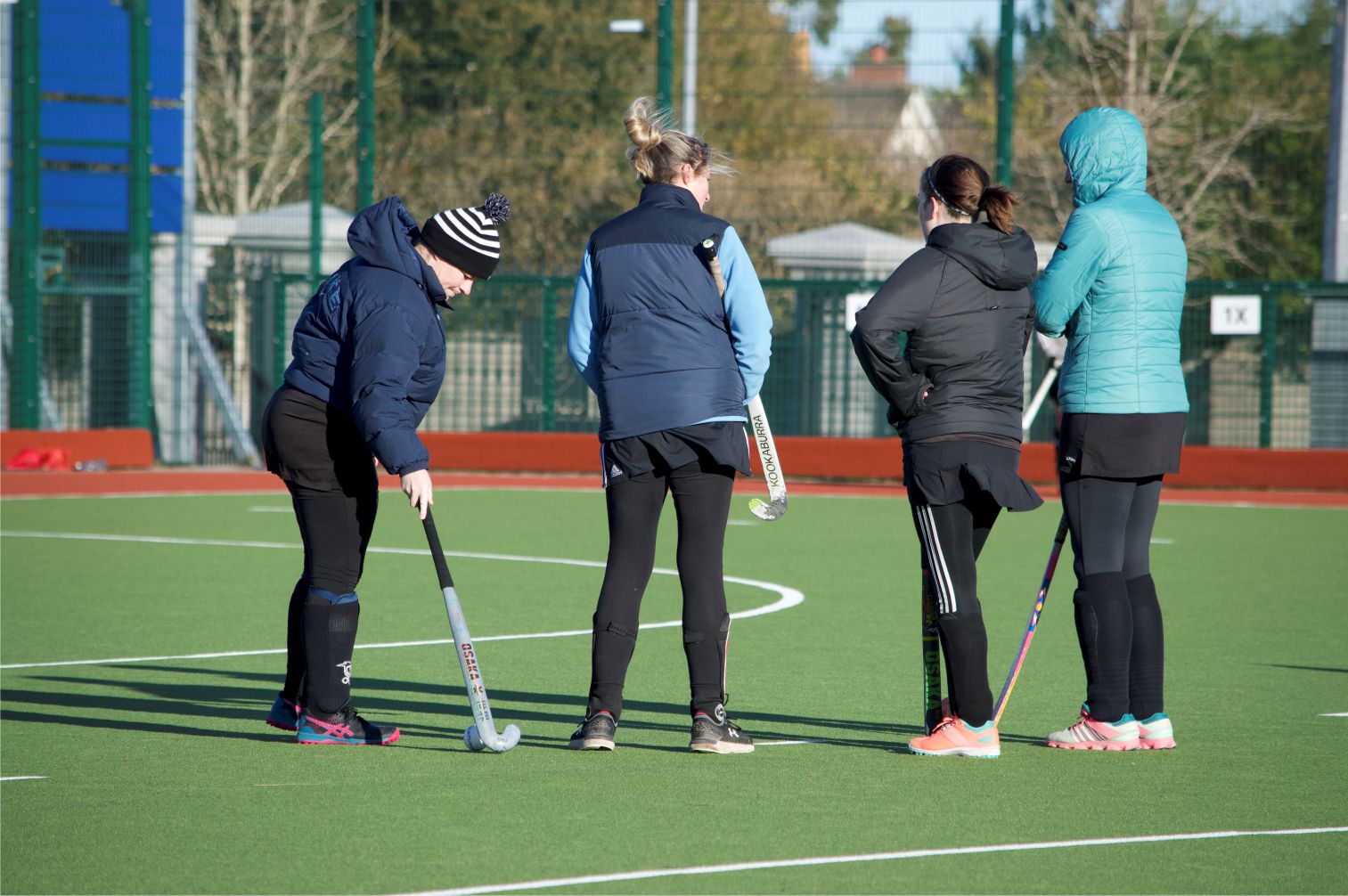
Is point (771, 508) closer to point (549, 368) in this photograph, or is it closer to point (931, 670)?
point (931, 670)

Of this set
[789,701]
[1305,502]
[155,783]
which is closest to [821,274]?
[1305,502]

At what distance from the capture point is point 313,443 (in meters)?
6.16

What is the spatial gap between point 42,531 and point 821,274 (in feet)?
33.4

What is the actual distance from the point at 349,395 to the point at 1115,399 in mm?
2505

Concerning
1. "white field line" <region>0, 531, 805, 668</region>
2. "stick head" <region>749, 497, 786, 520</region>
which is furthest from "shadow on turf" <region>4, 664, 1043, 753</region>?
"stick head" <region>749, 497, 786, 520</region>

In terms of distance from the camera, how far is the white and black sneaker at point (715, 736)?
240 inches

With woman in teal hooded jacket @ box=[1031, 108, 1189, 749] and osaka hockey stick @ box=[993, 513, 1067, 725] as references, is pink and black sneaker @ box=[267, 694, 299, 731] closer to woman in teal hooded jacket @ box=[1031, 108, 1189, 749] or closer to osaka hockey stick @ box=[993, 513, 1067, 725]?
osaka hockey stick @ box=[993, 513, 1067, 725]

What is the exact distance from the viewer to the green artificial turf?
475 cm

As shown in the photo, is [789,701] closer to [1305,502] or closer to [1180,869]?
[1180,869]

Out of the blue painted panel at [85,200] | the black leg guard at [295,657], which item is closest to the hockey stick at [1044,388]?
the black leg guard at [295,657]

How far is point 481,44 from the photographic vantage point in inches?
1491

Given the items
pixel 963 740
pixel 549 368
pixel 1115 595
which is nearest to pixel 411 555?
pixel 963 740

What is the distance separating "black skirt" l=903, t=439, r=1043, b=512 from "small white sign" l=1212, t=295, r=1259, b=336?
1366 cm

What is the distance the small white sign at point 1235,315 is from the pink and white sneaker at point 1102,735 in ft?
43.9
